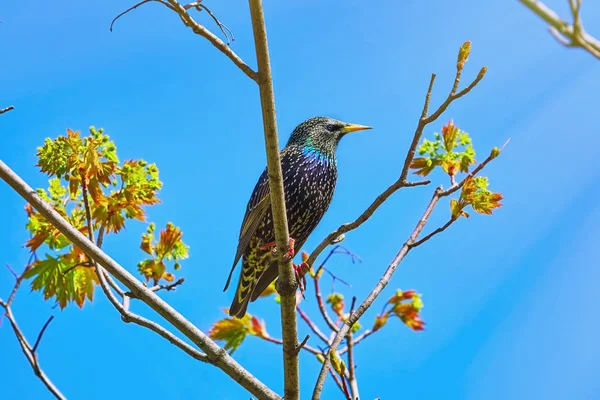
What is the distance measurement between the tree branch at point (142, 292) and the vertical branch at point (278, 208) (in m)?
0.15

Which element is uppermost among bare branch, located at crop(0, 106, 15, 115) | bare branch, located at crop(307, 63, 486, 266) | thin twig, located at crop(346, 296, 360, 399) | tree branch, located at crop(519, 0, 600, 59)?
bare branch, located at crop(0, 106, 15, 115)

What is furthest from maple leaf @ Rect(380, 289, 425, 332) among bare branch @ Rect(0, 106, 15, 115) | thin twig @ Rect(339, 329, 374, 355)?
bare branch @ Rect(0, 106, 15, 115)

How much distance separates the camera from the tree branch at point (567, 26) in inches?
48.2

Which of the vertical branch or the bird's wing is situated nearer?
the vertical branch

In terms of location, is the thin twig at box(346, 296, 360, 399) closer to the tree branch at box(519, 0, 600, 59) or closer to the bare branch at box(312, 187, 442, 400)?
the bare branch at box(312, 187, 442, 400)

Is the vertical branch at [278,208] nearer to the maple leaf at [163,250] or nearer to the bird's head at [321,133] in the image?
the maple leaf at [163,250]

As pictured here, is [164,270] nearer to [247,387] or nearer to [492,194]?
[247,387]

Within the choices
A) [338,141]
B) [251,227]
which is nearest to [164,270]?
[251,227]

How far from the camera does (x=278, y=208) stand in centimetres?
264

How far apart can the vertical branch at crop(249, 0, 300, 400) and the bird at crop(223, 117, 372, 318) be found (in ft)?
2.63

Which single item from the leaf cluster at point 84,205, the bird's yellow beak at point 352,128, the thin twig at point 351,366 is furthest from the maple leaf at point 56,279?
the bird's yellow beak at point 352,128

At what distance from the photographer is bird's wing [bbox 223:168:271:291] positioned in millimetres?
3779

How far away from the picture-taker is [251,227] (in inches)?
151

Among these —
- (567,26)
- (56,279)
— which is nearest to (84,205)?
(56,279)
